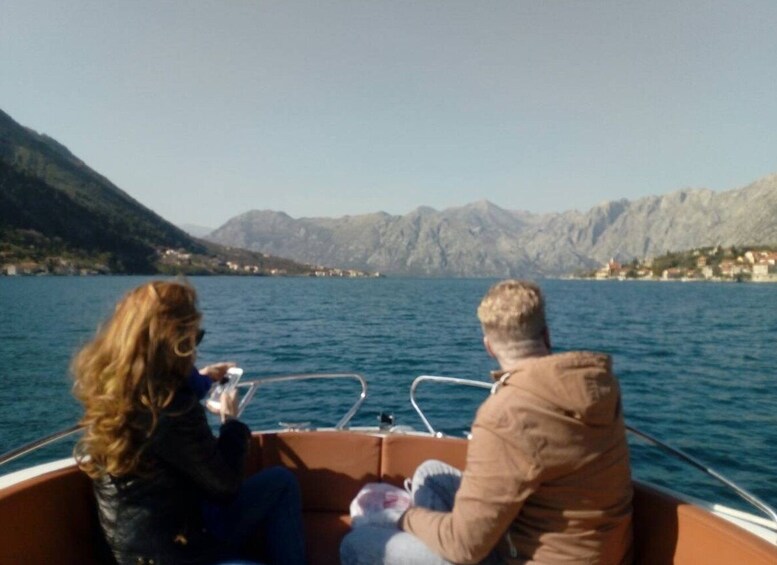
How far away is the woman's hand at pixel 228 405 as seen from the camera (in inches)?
118

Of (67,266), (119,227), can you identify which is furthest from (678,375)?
(119,227)

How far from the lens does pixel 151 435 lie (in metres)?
2.28

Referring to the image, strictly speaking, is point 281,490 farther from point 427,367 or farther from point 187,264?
point 187,264

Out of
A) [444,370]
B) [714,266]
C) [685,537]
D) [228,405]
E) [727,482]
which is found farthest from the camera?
[714,266]

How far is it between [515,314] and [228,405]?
1.51 metres

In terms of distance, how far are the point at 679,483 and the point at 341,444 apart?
7358 millimetres

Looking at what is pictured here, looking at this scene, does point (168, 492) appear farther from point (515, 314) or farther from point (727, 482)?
point (727, 482)

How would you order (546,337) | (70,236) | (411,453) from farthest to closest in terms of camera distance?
(70,236), (411,453), (546,337)

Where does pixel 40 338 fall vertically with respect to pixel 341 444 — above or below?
below

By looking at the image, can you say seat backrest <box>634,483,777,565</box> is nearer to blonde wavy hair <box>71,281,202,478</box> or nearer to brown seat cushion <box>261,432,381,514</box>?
brown seat cushion <box>261,432,381,514</box>

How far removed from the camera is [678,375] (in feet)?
65.3

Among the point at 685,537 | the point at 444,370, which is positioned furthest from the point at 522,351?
the point at 444,370

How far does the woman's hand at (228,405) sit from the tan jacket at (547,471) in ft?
3.86

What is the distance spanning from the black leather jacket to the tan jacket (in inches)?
37.3
